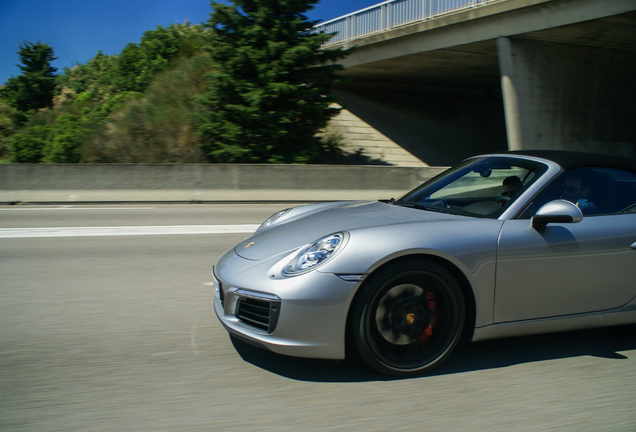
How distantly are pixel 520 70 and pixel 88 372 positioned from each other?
19.0m

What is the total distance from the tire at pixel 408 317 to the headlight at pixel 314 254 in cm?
29

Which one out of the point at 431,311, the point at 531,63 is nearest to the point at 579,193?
the point at 431,311

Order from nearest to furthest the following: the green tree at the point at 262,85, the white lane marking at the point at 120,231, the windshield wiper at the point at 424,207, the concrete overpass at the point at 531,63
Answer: the windshield wiper at the point at 424,207
the white lane marking at the point at 120,231
the concrete overpass at the point at 531,63
the green tree at the point at 262,85

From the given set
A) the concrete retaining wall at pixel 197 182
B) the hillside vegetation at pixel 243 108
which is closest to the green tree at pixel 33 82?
the hillside vegetation at pixel 243 108

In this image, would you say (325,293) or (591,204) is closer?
(325,293)

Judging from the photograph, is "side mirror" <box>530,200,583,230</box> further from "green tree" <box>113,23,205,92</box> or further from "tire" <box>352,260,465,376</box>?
"green tree" <box>113,23,205,92</box>

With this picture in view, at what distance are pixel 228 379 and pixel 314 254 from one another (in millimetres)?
871

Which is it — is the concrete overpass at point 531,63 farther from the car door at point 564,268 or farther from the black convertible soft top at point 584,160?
the car door at point 564,268

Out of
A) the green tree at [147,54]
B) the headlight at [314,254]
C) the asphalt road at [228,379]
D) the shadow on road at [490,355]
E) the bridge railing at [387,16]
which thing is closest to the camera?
the asphalt road at [228,379]

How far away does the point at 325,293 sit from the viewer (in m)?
3.04

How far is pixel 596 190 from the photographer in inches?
152

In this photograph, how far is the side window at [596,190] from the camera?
3721 millimetres

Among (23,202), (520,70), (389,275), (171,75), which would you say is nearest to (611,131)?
(520,70)

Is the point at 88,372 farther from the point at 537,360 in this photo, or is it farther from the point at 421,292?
the point at 537,360
